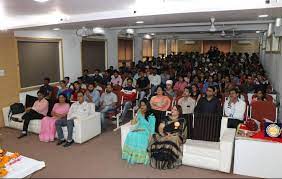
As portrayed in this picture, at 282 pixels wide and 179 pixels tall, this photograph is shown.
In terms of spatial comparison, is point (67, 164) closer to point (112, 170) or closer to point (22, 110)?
point (112, 170)

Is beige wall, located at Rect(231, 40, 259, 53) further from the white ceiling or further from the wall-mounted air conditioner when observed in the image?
the white ceiling

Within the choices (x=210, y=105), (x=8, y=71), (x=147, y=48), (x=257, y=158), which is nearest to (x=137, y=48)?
(x=147, y=48)

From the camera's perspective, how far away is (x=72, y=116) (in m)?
5.32

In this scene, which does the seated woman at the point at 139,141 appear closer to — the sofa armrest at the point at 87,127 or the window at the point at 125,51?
the sofa armrest at the point at 87,127

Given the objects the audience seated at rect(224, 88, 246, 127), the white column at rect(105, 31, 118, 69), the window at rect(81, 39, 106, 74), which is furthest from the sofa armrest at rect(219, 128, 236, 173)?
the white column at rect(105, 31, 118, 69)

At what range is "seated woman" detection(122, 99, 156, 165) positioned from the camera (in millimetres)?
4242

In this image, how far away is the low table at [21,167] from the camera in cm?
317

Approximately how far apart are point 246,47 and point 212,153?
→ 1743 cm

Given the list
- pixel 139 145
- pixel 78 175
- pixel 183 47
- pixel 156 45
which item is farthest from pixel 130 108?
pixel 183 47

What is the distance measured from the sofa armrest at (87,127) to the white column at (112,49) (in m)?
4.84

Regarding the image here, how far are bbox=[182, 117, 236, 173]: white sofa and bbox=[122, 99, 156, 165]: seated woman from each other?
61cm

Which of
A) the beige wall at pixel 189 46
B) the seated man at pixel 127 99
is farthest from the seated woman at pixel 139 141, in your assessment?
the beige wall at pixel 189 46

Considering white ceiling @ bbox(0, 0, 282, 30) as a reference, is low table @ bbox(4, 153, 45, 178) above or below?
below

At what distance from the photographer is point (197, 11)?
3.85 m
